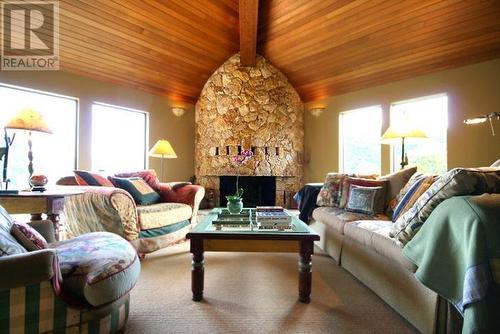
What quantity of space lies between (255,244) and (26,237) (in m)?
1.23

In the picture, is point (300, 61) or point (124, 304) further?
point (300, 61)

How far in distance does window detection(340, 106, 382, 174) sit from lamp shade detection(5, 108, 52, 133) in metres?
4.48

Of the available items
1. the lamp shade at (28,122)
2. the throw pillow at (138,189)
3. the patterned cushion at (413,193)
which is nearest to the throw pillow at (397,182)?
the patterned cushion at (413,193)

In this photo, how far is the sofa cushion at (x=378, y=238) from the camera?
59.1 inches

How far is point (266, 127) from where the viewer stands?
207 inches

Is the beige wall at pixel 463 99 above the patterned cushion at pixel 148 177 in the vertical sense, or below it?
above

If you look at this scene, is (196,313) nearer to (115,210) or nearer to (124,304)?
(124,304)

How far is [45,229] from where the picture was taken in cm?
166

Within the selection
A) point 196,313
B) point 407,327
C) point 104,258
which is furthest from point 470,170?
point 104,258

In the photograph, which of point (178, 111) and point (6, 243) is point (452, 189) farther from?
point (178, 111)

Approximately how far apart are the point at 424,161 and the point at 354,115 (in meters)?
1.48

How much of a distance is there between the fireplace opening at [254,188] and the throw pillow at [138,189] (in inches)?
89.5

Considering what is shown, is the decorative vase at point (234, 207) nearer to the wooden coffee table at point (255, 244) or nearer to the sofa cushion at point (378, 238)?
the wooden coffee table at point (255, 244)

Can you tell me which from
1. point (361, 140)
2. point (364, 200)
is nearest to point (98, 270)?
point (364, 200)
